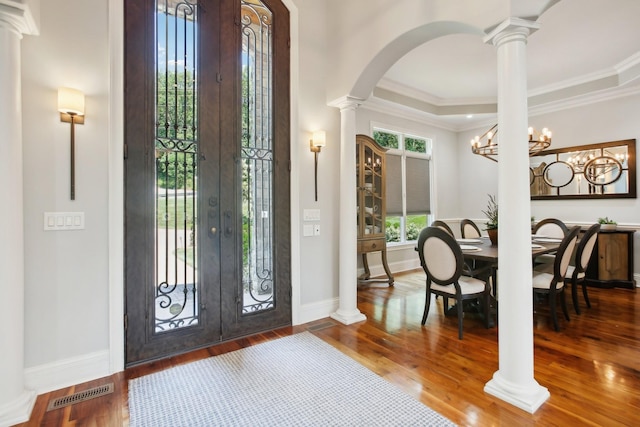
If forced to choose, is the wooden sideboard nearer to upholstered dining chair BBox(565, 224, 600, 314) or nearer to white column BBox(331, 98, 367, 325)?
upholstered dining chair BBox(565, 224, 600, 314)

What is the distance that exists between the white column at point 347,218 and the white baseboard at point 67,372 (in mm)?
2133

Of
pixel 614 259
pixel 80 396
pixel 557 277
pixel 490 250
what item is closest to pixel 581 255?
pixel 557 277

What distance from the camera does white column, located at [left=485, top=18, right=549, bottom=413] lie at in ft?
6.37

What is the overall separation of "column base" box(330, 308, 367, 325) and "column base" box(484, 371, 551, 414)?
1.49 meters

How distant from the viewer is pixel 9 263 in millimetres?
1821

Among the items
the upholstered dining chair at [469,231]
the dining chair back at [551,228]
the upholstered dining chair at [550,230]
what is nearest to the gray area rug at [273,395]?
the upholstered dining chair at [469,231]

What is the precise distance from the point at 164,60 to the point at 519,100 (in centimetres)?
268

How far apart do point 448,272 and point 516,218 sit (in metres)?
1.16

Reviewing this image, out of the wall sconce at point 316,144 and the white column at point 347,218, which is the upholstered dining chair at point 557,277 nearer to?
the white column at point 347,218

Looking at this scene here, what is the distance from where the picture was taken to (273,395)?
81.1 inches

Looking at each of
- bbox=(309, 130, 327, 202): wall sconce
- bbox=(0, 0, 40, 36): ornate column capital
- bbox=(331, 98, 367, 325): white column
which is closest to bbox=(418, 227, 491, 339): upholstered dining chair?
bbox=(331, 98, 367, 325): white column

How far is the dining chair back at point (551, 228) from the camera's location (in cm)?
435

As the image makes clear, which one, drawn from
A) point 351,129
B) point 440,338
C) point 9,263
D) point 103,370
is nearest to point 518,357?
point 440,338

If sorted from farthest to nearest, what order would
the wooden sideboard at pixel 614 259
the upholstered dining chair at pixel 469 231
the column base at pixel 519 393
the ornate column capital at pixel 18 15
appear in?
the upholstered dining chair at pixel 469 231
the wooden sideboard at pixel 614 259
the column base at pixel 519 393
the ornate column capital at pixel 18 15
